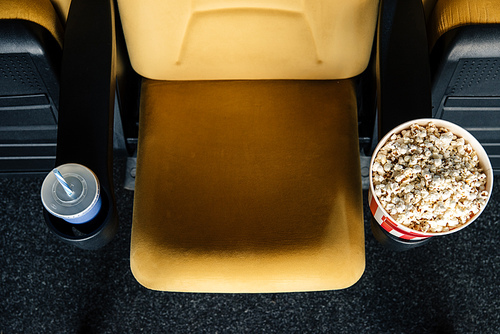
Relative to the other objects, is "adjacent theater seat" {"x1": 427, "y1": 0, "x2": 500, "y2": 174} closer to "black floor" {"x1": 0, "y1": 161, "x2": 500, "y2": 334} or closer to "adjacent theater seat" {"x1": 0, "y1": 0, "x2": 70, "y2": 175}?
"black floor" {"x1": 0, "y1": 161, "x2": 500, "y2": 334}

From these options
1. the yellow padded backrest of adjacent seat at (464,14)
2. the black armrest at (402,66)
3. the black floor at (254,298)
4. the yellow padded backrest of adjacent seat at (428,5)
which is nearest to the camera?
the black armrest at (402,66)

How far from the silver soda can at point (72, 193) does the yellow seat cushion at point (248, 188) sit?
0.20 metres

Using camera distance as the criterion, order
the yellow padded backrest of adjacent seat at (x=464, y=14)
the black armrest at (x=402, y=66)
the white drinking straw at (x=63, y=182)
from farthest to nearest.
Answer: the yellow padded backrest of adjacent seat at (x=464, y=14) < the black armrest at (x=402, y=66) < the white drinking straw at (x=63, y=182)

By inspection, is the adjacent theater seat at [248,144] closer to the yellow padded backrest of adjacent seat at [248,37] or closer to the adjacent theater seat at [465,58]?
the yellow padded backrest of adjacent seat at [248,37]

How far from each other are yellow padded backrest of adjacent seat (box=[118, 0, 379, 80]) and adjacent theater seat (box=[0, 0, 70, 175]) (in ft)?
0.57

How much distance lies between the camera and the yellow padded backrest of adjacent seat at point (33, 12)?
41.5 inches

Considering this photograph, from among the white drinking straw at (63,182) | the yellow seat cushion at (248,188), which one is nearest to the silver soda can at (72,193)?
the white drinking straw at (63,182)

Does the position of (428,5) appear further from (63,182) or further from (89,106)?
(63,182)

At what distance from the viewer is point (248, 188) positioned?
43.3 inches

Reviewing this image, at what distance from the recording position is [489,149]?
1.48 meters

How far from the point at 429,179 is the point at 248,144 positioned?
0.41 meters

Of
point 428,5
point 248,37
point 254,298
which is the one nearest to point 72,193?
point 248,37

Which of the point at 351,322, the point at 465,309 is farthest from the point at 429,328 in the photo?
the point at 351,322

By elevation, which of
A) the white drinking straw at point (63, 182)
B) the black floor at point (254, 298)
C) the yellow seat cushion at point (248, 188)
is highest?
the white drinking straw at point (63, 182)
